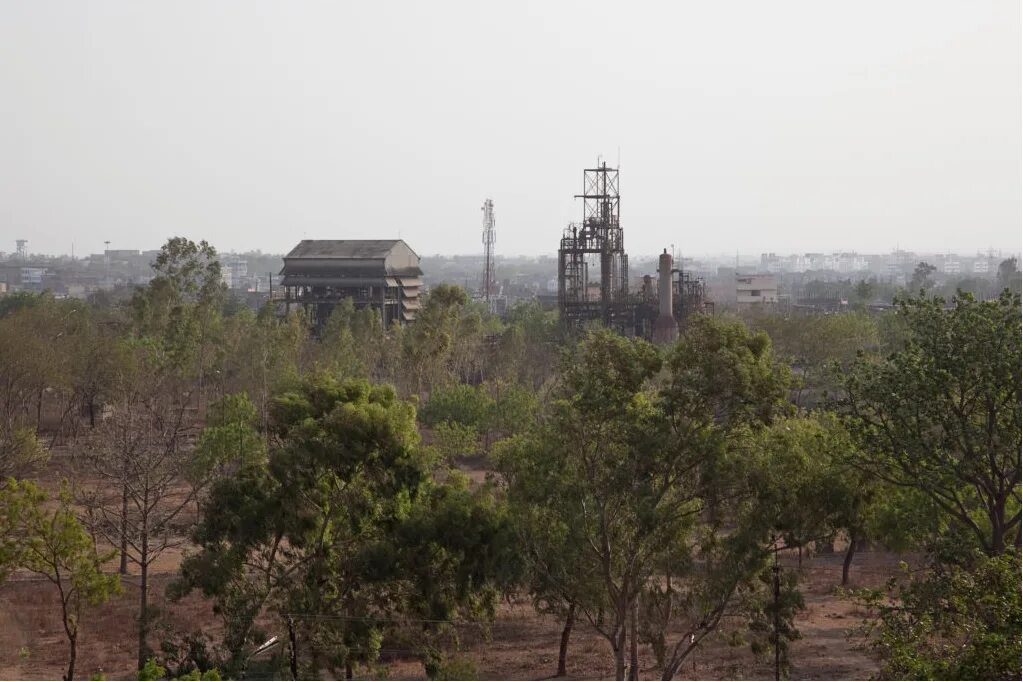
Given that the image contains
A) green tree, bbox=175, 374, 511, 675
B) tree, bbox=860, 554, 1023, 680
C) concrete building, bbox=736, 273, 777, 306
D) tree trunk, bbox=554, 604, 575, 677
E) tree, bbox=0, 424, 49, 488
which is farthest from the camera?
concrete building, bbox=736, 273, 777, 306

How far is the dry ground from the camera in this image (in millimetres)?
14703

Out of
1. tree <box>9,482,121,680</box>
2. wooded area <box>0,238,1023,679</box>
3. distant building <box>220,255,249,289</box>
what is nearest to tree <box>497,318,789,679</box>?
wooded area <box>0,238,1023,679</box>

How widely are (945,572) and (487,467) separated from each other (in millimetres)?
17873

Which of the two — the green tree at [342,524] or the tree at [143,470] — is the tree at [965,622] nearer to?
the green tree at [342,524]

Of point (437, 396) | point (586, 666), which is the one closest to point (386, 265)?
point (437, 396)

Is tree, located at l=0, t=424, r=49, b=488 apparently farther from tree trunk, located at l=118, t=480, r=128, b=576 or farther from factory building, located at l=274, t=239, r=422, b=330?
factory building, located at l=274, t=239, r=422, b=330

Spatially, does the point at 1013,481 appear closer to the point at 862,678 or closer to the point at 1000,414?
the point at 1000,414

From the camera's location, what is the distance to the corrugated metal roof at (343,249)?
180ft

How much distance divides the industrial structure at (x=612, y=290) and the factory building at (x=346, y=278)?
10989 mm

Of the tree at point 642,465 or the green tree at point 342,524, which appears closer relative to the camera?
the tree at point 642,465

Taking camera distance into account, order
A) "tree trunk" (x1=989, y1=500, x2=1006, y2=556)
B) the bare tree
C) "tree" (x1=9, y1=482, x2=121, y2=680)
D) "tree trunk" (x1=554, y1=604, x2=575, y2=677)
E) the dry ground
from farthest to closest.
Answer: the dry ground → the bare tree → "tree trunk" (x1=554, y1=604, x2=575, y2=677) → "tree" (x1=9, y1=482, x2=121, y2=680) → "tree trunk" (x1=989, y1=500, x2=1006, y2=556)

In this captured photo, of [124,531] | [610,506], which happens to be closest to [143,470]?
[124,531]

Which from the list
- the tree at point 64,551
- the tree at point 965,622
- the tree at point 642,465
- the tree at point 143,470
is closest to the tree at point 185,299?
the tree at point 143,470

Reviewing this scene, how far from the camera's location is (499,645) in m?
15.9
